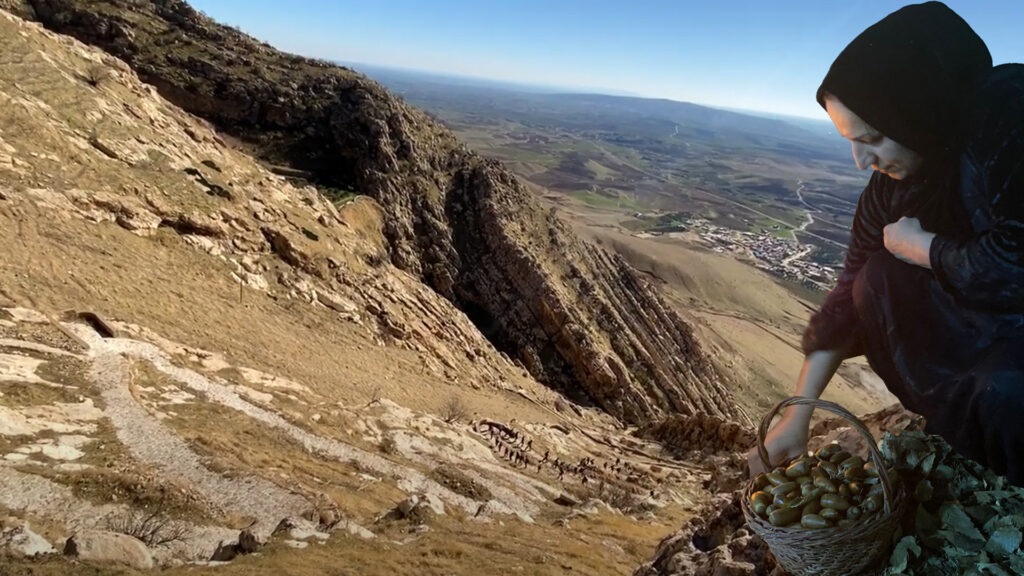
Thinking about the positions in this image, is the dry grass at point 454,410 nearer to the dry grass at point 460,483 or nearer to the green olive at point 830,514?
the dry grass at point 460,483

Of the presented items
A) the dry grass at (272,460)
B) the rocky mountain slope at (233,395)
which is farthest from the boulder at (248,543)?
the dry grass at (272,460)

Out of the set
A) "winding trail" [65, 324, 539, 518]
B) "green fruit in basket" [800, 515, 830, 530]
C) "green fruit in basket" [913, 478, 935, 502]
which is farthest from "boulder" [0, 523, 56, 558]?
"green fruit in basket" [913, 478, 935, 502]

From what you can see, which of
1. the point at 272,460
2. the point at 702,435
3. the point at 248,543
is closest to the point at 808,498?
the point at 248,543

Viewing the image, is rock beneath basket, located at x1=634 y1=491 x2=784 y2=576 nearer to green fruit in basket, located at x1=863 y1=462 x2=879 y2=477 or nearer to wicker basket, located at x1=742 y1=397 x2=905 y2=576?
wicker basket, located at x1=742 y1=397 x2=905 y2=576

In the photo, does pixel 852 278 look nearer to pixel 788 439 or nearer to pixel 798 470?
pixel 788 439

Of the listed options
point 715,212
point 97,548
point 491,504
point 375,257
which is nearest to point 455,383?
point 375,257
